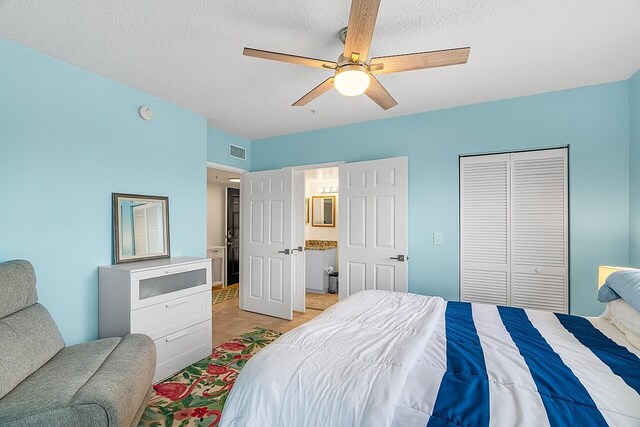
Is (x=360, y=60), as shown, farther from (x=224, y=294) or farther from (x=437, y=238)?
A: (x=224, y=294)

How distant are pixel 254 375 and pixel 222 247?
4853 mm

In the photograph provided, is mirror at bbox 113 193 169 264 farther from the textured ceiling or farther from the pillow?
the pillow

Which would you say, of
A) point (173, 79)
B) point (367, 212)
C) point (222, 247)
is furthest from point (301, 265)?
point (173, 79)

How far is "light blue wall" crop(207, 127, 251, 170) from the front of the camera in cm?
374

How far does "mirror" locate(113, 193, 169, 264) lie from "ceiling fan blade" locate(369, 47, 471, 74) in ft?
7.53

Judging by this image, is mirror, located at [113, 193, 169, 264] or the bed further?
mirror, located at [113, 193, 169, 264]

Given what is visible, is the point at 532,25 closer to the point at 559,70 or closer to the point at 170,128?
the point at 559,70

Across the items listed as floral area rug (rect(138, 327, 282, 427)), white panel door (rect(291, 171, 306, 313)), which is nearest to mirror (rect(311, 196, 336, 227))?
white panel door (rect(291, 171, 306, 313))

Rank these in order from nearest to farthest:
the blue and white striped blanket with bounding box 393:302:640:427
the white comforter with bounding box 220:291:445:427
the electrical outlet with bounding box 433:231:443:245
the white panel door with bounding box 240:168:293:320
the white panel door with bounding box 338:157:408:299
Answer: the blue and white striped blanket with bounding box 393:302:640:427 < the white comforter with bounding box 220:291:445:427 < the electrical outlet with bounding box 433:231:443:245 < the white panel door with bounding box 338:157:408:299 < the white panel door with bounding box 240:168:293:320

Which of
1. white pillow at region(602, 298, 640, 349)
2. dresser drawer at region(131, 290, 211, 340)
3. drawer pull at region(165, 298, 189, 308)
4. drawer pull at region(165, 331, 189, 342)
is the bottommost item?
drawer pull at region(165, 331, 189, 342)

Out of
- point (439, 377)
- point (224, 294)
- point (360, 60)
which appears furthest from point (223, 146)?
point (439, 377)

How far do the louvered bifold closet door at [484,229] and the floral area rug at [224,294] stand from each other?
3.55m

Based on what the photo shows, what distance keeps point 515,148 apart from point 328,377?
281cm

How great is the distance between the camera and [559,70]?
231cm
